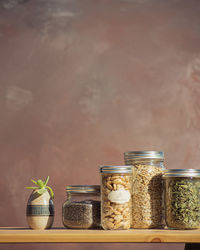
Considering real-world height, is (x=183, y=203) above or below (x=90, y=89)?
below

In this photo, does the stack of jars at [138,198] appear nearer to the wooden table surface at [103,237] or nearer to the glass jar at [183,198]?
the glass jar at [183,198]

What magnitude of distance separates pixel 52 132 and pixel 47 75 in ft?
1.11

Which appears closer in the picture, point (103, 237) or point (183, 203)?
point (103, 237)

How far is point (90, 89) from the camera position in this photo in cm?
230

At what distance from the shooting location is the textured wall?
224cm

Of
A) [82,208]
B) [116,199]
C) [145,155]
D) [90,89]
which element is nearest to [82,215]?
[82,208]

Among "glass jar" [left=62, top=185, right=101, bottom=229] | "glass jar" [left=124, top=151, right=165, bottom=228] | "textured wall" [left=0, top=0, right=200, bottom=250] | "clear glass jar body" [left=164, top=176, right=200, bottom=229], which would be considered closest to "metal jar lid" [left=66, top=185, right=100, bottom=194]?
"glass jar" [left=62, top=185, right=101, bottom=229]

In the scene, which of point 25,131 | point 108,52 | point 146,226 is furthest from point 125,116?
point 146,226

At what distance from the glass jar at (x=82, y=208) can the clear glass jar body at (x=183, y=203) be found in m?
0.22

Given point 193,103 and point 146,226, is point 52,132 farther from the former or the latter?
point 146,226

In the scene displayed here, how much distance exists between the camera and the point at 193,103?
2.30 metres

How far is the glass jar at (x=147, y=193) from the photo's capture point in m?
1.19

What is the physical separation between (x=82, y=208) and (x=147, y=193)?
0.20 m

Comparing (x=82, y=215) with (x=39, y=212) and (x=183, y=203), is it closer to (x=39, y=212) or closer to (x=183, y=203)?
(x=39, y=212)
